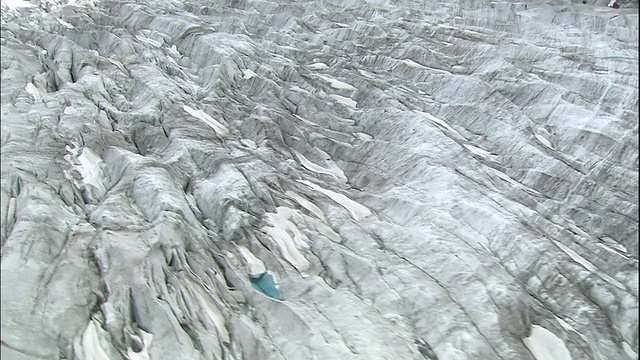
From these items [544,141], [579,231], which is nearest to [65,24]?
[544,141]

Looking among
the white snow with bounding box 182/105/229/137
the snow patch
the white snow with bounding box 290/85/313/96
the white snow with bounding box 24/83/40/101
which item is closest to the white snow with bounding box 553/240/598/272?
the white snow with bounding box 182/105/229/137

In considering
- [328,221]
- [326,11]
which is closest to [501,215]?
[328,221]

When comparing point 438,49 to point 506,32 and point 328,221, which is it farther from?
point 328,221

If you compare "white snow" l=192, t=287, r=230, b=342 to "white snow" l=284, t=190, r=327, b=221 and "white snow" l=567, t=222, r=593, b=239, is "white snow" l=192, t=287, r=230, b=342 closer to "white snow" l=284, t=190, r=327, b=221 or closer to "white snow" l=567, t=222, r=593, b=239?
"white snow" l=284, t=190, r=327, b=221

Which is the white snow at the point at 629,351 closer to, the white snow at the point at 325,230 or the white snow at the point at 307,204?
the white snow at the point at 325,230

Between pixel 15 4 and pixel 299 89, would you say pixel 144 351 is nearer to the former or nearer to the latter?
pixel 299 89

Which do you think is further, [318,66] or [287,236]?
[318,66]
